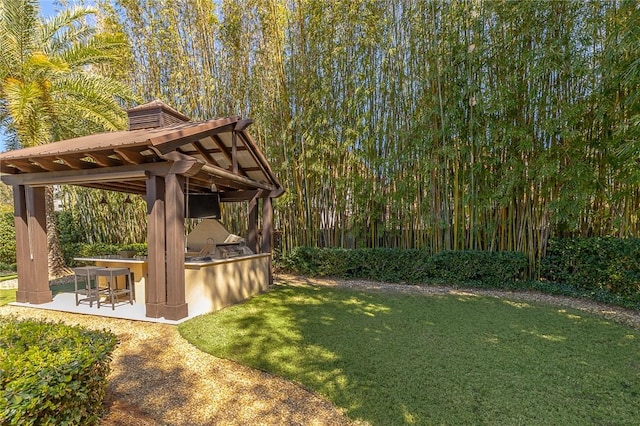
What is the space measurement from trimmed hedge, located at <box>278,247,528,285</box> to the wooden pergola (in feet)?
7.46

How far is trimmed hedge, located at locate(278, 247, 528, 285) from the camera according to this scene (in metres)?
5.53

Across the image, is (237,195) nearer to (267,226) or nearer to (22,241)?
(267,226)

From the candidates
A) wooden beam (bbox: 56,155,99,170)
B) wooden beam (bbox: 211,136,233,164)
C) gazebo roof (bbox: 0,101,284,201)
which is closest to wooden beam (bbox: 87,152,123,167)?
gazebo roof (bbox: 0,101,284,201)

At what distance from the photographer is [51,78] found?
5.67 m

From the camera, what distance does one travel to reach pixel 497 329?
360 cm

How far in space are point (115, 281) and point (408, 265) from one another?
4.92 m

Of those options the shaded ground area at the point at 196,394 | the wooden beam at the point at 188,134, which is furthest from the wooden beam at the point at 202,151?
the shaded ground area at the point at 196,394

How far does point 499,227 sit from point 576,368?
334 centimetres

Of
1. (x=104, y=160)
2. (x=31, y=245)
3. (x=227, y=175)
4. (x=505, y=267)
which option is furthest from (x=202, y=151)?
(x=505, y=267)

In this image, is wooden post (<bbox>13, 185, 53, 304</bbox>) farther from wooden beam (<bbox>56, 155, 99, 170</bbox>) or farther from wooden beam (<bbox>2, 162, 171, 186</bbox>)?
wooden beam (<bbox>56, 155, 99, 170</bbox>)

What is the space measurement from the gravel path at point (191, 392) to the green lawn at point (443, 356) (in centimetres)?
15

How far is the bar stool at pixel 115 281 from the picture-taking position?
163 inches

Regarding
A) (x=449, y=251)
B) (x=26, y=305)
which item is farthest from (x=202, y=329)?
(x=449, y=251)

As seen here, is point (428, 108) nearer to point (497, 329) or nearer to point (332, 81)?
point (332, 81)
